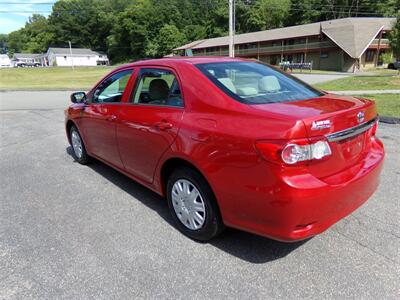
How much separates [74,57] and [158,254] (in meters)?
109

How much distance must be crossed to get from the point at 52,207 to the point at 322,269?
306 centimetres

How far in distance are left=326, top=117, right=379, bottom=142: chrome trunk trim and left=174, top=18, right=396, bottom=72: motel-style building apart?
42304mm

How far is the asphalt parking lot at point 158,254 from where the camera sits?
8.21 feet

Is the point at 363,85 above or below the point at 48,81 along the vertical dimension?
below

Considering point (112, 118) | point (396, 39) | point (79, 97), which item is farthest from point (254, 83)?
point (396, 39)

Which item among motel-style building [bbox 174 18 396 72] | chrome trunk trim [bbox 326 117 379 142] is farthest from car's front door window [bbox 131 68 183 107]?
motel-style building [bbox 174 18 396 72]

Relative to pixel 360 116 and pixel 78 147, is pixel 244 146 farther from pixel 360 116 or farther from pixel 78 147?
pixel 78 147

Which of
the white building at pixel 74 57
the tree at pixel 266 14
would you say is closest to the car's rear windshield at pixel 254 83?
the tree at pixel 266 14

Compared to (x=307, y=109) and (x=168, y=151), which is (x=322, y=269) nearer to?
(x=307, y=109)

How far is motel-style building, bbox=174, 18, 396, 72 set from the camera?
1730 inches

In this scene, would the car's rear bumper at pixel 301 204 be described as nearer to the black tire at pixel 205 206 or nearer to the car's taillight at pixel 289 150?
the car's taillight at pixel 289 150

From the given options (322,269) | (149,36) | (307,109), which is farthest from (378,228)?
(149,36)

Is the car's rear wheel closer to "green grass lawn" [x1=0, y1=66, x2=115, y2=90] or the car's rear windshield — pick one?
the car's rear windshield

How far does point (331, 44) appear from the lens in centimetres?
4672
